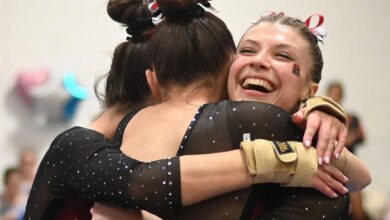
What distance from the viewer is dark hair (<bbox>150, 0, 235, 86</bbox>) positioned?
1.22 m

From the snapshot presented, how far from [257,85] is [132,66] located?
0.37 meters

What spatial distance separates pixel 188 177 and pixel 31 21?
3158mm

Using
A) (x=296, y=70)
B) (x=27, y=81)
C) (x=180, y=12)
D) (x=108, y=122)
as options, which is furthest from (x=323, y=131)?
(x=27, y=81)

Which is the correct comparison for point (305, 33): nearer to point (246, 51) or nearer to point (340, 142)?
point (246, 51)

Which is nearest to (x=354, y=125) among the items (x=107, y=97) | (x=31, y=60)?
(x=31, y=60)

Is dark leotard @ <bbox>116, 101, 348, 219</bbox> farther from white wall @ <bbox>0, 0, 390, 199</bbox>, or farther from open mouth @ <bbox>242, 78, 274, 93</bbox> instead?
white wall @ <bbox>0, 0, 390, 199</bbox>

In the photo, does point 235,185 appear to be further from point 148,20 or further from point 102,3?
point 102,3

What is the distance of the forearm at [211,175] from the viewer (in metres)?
1.06

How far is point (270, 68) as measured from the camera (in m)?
1.32

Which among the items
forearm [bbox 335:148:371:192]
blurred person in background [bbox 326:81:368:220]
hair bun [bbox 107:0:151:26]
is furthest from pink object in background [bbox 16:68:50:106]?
forearm [bbox 335:148:371:192]

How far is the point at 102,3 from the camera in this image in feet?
13.5

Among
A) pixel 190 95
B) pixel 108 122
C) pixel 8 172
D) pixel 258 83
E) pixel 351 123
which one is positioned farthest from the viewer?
pixel 351 123

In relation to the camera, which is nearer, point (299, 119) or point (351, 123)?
point (299, 119)

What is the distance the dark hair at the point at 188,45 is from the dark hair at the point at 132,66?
24 cm
